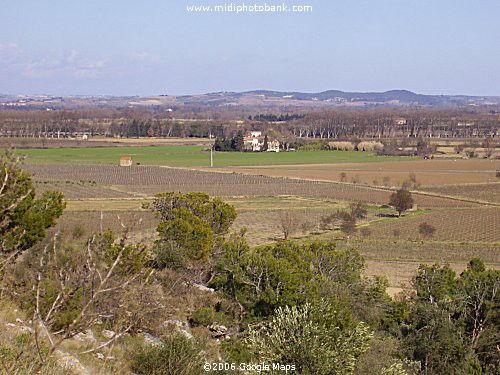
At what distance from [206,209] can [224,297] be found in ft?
35.5

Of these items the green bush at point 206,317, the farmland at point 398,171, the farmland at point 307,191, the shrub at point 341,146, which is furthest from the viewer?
the shrub at point 341,146

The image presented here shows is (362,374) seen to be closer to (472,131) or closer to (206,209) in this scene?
(206,209)

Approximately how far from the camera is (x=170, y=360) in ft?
28.9

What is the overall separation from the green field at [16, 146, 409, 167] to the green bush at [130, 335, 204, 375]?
7645 cm

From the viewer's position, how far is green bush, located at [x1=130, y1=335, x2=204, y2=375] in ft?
28.6

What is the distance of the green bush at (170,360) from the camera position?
28.6ft

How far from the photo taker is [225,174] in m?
75.6

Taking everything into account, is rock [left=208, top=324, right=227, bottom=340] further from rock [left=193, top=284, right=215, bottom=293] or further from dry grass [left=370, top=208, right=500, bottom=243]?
dry grass [left=370, top=208, right=500, bottom=243]

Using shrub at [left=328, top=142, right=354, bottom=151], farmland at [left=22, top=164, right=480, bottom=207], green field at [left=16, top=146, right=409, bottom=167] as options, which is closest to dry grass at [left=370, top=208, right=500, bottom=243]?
farmland at [left=22, top=164, right=480, bottom=207]

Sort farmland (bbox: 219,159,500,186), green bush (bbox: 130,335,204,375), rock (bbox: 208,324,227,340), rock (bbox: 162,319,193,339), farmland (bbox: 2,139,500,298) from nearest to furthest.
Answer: green bush (bbox: 130,335,204,375) → rock (bbox: 162,319,193,339) → rock (bbox: 208,324,227,340) → farmland (bbox: 2,139,500,298) → farmland (bbox: 219,159,500,186)

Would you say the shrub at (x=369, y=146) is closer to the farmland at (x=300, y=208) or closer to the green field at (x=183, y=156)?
the green field at (x=183, y=156)

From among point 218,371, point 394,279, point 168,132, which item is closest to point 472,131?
point 168,132

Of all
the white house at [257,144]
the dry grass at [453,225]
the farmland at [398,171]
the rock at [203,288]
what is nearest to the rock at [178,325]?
the rock at [203,288]

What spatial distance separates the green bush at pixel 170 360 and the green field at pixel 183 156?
251 feet
